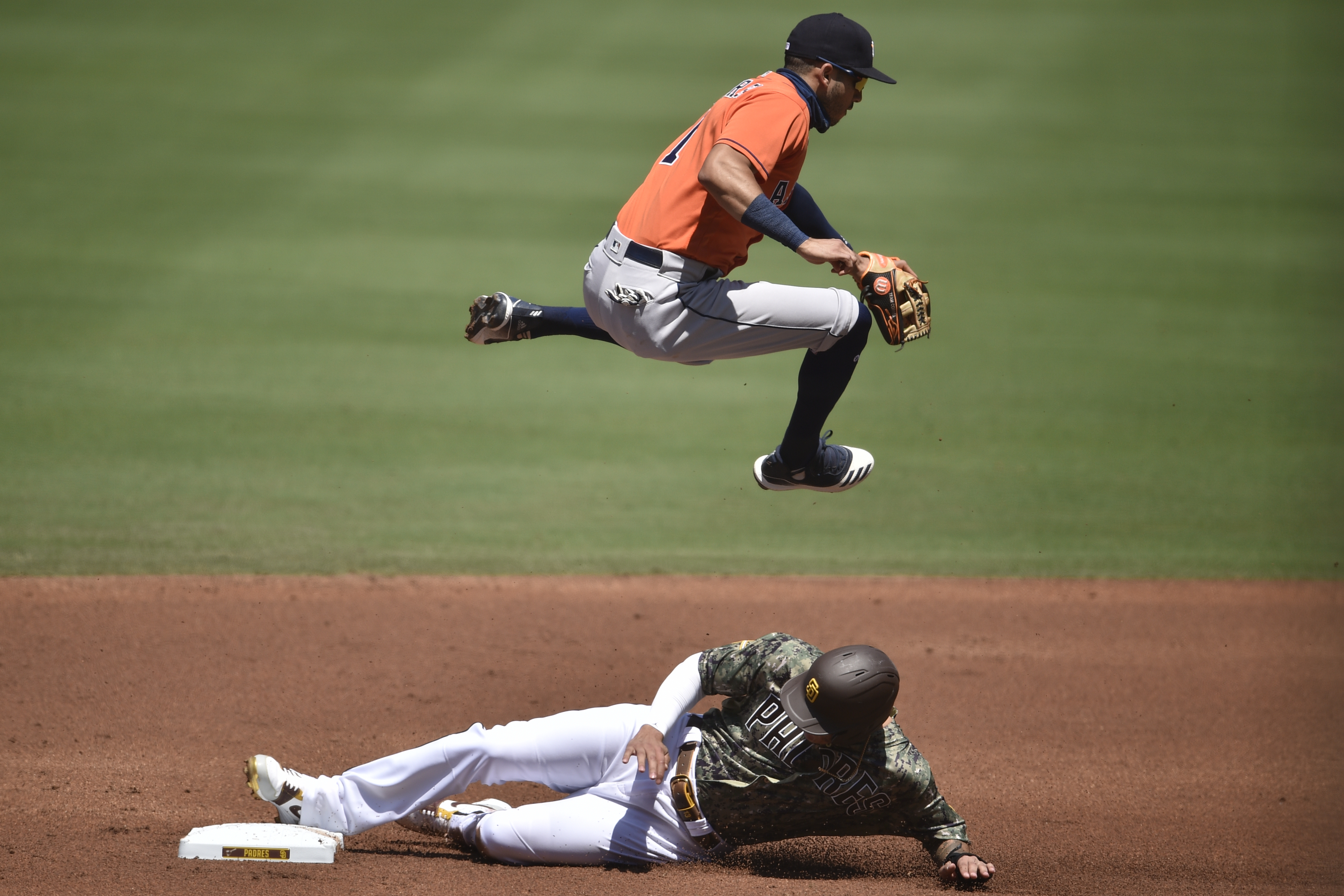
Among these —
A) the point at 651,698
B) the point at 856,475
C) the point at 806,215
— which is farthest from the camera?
the point at 651,698

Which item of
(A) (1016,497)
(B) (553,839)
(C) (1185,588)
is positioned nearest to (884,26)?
(A) (1016,497)

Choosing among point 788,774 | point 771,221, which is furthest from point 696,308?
point 788,774

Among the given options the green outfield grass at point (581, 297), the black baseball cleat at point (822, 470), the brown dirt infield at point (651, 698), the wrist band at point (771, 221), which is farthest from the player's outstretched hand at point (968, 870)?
the green outfield grass at point (581, 297)

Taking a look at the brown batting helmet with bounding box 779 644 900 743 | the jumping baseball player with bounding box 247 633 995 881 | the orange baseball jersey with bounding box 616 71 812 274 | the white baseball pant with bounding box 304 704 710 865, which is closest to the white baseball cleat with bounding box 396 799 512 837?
the jumping baseball player with bounding box 247 633 995 881

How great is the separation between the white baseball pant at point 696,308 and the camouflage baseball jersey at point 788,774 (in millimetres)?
1220

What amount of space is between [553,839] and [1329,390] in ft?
38.7

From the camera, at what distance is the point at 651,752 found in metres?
4.70

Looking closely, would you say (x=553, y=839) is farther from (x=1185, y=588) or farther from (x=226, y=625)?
(x=1185, y=588)

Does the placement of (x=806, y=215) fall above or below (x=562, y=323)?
above

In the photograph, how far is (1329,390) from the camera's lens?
45.6 ft

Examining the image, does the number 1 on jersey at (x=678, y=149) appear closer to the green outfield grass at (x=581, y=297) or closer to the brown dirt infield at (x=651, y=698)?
the brown dirt infield at (x=651, y=698)

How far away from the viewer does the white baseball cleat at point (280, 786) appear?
5.05 m

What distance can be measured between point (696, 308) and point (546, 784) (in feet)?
6.55

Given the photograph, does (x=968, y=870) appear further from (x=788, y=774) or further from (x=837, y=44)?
(x=837, y=44)
